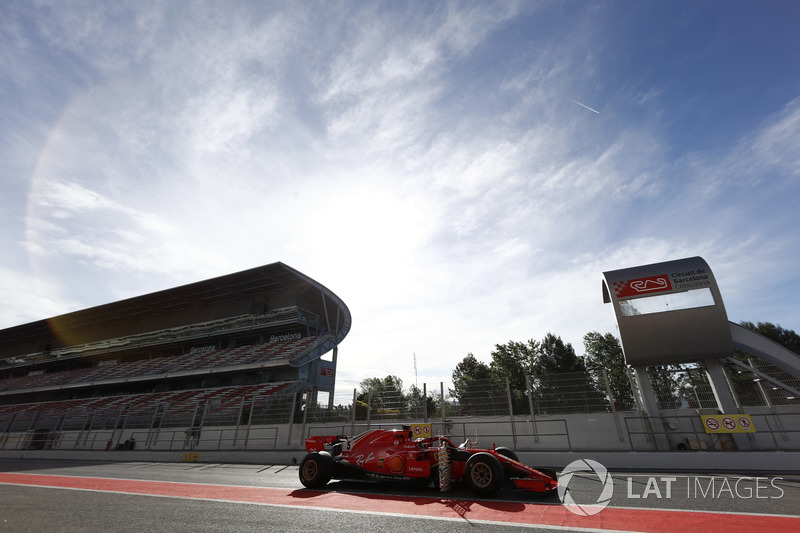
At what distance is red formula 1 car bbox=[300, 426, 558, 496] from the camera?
6.24 metres

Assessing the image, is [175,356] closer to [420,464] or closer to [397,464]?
[397,464]

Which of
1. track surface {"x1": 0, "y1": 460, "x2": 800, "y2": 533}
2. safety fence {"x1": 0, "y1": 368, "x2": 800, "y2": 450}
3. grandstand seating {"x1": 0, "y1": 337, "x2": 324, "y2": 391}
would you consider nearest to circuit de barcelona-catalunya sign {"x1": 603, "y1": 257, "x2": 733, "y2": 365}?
safety fence {"x1": 0, "y1": 368, "x2": 800, "y2": 450}

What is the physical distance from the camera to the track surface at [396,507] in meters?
4.58

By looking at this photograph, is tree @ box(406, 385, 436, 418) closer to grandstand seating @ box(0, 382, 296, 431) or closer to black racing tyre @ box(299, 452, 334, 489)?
black racing tyre @ box(299, 452, 334, 489)

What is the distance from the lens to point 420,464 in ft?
23.0

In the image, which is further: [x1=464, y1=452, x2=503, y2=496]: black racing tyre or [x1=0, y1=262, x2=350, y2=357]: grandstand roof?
[x1=0, y1=262, x2=350, y2=357]: grandstand roof

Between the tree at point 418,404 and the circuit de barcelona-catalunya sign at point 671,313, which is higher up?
the circuit de barcelona-catalunya sign at point 671,313

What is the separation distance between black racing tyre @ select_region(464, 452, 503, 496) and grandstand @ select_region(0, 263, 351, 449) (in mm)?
15498

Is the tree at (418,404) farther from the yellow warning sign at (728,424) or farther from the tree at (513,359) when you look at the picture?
the tree at (513,359)

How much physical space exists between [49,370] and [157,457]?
125ft

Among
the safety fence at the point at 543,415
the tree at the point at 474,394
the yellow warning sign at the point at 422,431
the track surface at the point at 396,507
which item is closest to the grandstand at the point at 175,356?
the safety fence at the point at 543,415

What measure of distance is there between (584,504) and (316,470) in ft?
17.0

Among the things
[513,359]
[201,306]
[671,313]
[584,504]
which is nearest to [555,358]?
[513,359]

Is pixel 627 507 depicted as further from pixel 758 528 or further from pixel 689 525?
pixel 758 528
